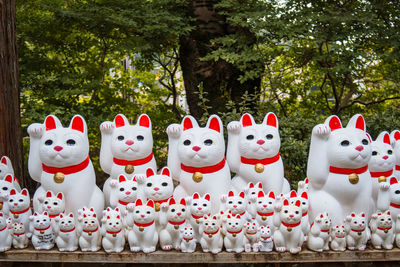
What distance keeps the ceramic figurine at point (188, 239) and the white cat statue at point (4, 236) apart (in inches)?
53.0

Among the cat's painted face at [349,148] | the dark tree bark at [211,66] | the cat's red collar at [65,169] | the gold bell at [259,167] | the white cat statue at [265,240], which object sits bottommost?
the white cat statue at [265,240]

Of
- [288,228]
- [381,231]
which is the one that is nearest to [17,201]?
[288,228]

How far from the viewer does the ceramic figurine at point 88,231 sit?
2.75 meters

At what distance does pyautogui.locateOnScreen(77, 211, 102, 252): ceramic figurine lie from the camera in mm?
2746

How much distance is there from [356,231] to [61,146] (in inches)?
93.3

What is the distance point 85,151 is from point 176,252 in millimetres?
1112

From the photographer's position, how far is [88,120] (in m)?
5.08

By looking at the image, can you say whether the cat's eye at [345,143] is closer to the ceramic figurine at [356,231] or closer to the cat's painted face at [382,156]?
the cat's painted face at [382,156]

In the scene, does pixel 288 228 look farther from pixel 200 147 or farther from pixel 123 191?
pixel 123 191

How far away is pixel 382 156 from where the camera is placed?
3096mm

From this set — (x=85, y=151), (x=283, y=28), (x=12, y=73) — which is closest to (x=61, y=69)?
(x=12, y=73)

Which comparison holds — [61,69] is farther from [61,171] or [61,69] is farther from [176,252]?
[176,252]

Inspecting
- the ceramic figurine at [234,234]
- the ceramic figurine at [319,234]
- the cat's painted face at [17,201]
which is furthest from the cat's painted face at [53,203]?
the ceramic figurine at [319,234]

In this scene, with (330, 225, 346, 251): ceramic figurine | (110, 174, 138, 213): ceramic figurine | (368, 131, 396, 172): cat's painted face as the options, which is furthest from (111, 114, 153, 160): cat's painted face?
(368, 131, 396, 172): cat's painted face
